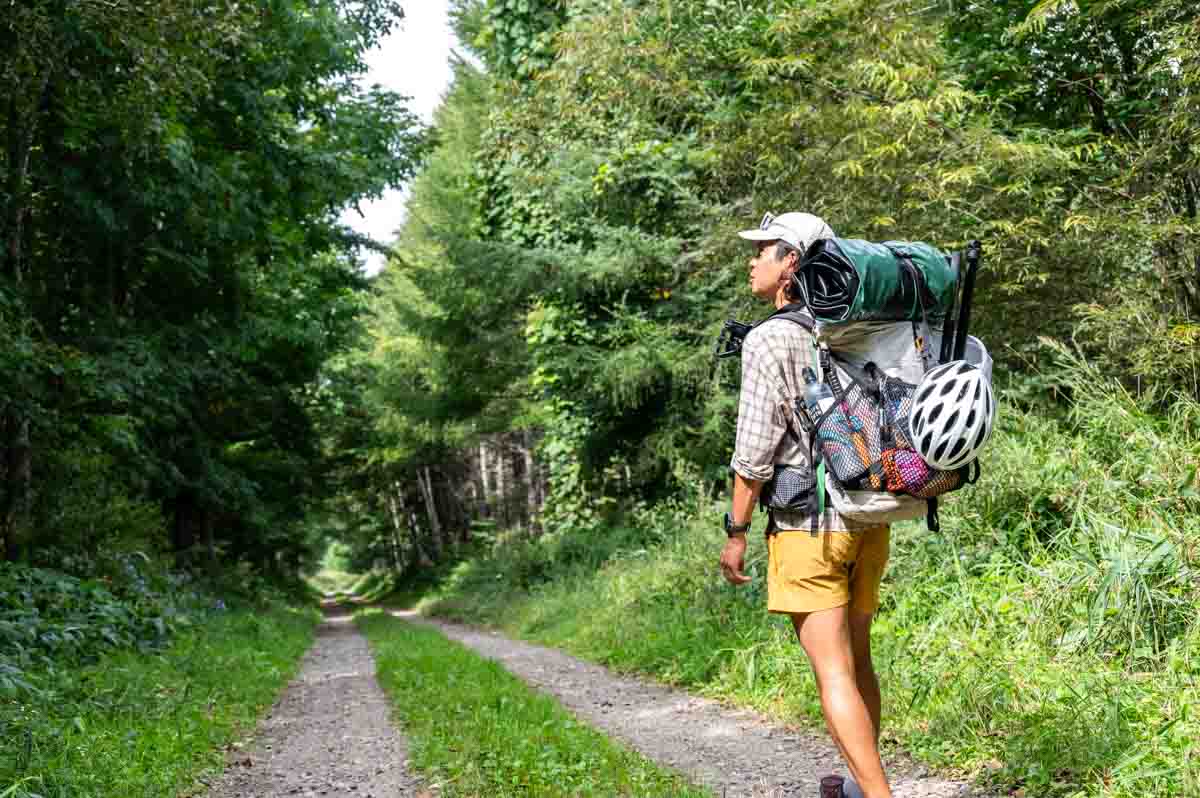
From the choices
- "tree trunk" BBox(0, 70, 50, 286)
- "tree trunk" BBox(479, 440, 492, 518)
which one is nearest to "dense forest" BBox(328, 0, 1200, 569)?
"tree trunk" BBox(0, 70, 50, 286)

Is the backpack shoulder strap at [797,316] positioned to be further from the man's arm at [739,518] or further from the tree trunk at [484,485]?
the tree trunk at [484,485]

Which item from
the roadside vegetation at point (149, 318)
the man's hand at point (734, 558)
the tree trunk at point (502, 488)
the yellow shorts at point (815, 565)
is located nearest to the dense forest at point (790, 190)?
the roadside vegetation at point (149, 318)

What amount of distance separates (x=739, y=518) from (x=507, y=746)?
245 centimetres

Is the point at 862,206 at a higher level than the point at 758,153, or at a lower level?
lower

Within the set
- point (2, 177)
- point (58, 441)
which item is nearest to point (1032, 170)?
point (2, 177)

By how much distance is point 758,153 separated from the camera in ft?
30.8

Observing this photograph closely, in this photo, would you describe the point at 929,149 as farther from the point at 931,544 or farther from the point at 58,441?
the point at 58,441

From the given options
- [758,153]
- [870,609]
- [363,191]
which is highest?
[363,191]

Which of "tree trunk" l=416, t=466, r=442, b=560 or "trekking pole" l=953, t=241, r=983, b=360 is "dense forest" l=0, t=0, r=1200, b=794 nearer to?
"trekking pole" l=953, t=241, r=983, b=360

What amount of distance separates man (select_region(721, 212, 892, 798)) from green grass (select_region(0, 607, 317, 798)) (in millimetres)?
3223

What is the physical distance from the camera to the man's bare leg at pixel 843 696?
10.4 feet

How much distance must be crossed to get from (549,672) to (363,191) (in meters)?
8.99

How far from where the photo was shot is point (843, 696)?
326 centimetres

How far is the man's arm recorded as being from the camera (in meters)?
3.43
